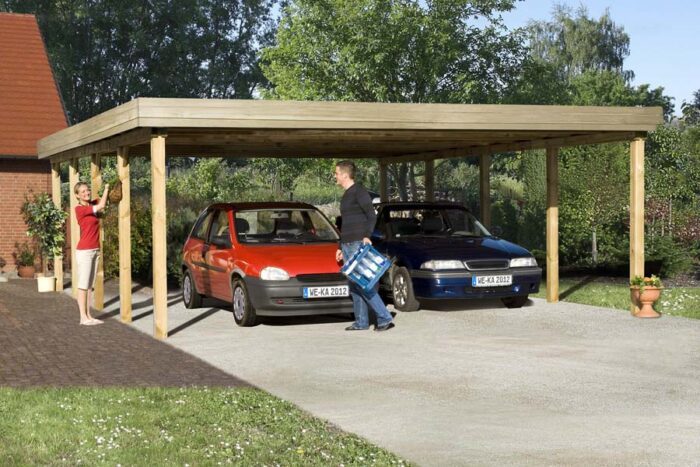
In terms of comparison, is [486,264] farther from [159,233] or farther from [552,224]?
[159,233]

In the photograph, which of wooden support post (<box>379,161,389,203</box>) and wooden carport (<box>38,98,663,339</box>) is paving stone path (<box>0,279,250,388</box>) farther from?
wooden support post (<box>379,161,389,203</box>)

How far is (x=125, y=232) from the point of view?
45.8ft

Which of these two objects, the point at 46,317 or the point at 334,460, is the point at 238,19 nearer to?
the point at 46,317

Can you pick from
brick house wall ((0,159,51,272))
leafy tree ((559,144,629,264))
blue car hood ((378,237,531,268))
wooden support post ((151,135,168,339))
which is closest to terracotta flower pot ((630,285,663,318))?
blue car hood ((378,237,531,268))

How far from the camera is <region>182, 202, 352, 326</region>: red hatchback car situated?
513 inches

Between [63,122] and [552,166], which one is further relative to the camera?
[63,122]

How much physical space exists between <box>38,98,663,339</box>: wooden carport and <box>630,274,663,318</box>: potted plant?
1.12ft

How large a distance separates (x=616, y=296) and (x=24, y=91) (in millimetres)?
15823

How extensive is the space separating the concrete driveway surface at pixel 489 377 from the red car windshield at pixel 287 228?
117cm

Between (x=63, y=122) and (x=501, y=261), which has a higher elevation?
(x=63, y=122)

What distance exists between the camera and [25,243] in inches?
930

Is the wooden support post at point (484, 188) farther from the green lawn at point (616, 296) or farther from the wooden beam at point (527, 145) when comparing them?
the green lawn at point (616, 296)

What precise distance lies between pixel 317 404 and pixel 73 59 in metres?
51.0

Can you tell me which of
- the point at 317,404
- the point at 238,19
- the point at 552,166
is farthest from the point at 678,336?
the point at 238,19
